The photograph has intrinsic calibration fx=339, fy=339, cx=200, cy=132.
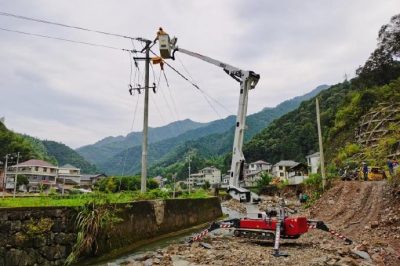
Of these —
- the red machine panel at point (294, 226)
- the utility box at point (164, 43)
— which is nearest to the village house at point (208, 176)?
the utility box at point (164, 43)

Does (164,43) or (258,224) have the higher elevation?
(164,43)

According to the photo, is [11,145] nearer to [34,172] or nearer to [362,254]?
[34,172]

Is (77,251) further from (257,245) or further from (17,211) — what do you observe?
(257,245)

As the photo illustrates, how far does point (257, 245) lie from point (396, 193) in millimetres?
8513

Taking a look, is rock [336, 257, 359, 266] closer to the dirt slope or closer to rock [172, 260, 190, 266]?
the dirt slope

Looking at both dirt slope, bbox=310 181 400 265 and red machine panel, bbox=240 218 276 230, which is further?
red machine panel, bbox=240 218 276 230

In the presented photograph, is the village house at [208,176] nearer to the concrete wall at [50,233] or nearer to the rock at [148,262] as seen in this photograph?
the concrete wall at [50,233]

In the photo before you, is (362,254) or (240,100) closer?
(362,254)

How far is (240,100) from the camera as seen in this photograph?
66.9 feet

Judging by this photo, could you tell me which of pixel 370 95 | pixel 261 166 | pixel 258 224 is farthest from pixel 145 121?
pixel 261 166

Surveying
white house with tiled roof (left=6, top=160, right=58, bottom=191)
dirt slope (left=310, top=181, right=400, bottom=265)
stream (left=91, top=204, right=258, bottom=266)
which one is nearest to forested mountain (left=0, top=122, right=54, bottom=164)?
white house with tiled roof (left=6, top=160, right=58, bottom=191)

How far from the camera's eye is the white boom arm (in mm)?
19578

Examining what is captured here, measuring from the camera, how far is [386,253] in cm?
1199

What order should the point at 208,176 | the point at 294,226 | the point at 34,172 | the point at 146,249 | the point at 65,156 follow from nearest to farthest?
1. the point at 294,226
2. the point at 146,249
3. the point at 34,172
4. the point at 208,176
5. the point at 65,156
